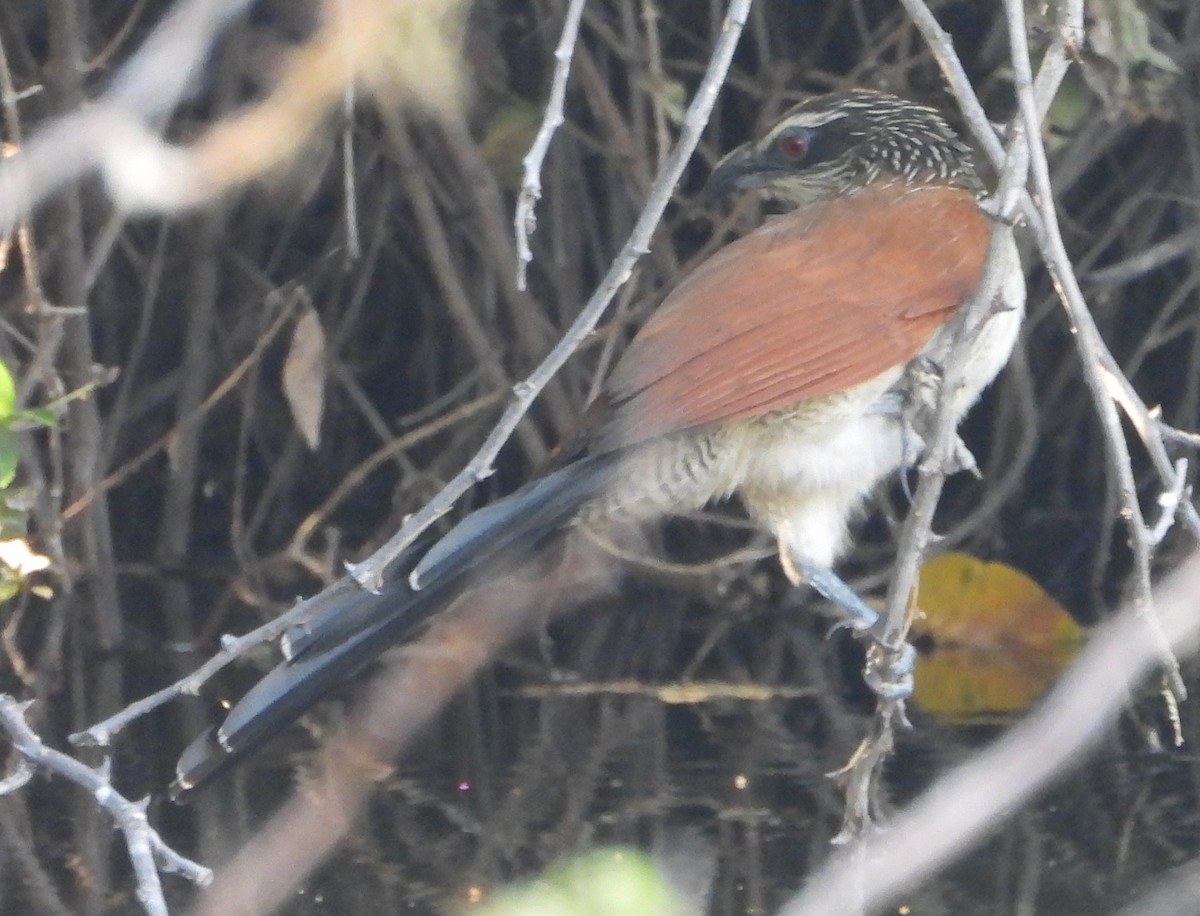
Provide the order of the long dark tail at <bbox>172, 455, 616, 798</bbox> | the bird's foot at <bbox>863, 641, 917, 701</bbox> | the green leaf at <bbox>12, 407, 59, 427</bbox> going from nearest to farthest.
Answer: the long dark tail at <bbox>172, 455, 616, 798</bbox> < the bird's foot at <bbox>863, 641, 917, 701</bbox> < the green leaf at <bbox>12, 407, 59, 427</bbox>

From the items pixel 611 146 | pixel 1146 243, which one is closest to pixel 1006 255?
pixel 611 146

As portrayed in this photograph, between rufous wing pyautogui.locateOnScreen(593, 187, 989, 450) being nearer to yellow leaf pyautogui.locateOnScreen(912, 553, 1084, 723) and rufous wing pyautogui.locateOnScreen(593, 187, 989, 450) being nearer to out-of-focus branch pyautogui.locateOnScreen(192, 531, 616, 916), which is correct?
out-of-focus branch pyautogui.locateOnScreen(192, 531, 616, 916)

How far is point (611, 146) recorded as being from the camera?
3416mm

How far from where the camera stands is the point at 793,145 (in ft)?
9.08

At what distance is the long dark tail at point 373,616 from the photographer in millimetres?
1831

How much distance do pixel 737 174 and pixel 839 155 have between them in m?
0.18

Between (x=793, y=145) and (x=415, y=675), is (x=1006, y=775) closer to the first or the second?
(x=415, y=675)

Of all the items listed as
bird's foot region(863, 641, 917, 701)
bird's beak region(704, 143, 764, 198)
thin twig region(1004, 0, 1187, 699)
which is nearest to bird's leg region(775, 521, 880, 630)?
bird's foot region(863, 641, 917, 701)

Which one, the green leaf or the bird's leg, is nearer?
the green leaf

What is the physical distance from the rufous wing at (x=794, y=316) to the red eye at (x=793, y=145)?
0.81 ft

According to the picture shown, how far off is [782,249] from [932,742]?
780 millimetres

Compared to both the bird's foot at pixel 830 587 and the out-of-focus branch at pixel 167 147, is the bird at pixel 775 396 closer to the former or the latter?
the bird's foot at pixel 830 587

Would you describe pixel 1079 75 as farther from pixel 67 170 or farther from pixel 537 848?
pixel 67 170

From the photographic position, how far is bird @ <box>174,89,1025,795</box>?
6.96 feet
